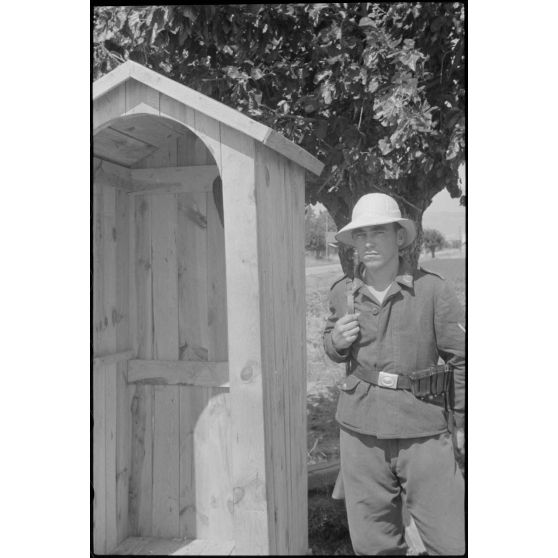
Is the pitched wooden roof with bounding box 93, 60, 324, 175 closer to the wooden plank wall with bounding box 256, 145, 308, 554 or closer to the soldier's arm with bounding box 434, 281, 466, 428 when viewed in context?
the wooden plank wall with bounding box 256, 145, 308, 554

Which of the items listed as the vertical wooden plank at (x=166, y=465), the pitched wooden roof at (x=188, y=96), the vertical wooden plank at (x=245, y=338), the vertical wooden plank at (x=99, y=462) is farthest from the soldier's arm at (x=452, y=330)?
the vertical wooden plank at (x=99, y=462)

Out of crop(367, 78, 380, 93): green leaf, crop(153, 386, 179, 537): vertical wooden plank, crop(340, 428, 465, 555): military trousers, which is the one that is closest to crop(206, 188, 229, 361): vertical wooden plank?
crop(153, 386, 179, 537): vertical wooden plank

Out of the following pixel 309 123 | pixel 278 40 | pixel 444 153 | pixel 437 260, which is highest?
pixel 278 40

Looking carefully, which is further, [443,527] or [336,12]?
[336,12]

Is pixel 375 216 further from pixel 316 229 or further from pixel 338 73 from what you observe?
pixel 338 73

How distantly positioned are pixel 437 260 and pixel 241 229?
0.80 metres

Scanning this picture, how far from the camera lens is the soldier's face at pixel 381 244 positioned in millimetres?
2469

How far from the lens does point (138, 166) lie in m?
2.93

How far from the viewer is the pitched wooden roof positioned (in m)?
2.25

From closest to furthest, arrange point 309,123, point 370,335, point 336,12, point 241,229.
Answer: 1. point 241,229
2. point 370,335
3. point 336,12
4. point 309,123

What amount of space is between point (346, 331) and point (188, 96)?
108 centimetres

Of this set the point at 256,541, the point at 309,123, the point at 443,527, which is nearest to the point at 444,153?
the point at 309,123

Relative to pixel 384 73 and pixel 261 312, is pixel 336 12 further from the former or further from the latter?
pixel 261 312

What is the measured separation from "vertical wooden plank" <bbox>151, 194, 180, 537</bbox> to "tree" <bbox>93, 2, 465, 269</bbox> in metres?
0.65
